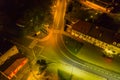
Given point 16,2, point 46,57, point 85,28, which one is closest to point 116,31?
point 85,28

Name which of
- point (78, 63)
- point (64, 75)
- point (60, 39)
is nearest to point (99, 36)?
point (78, 63)

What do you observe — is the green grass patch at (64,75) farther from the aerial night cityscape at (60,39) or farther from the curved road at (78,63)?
the curved road at (78,63)

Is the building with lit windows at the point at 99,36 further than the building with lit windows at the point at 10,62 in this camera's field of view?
Yes

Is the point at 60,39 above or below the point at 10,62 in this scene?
below

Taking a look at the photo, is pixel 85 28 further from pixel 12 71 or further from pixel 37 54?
pixel 12 71

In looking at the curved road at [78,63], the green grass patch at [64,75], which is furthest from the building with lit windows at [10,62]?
the curved road at [78,63]

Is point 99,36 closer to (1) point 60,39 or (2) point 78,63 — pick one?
(2) point 78,63

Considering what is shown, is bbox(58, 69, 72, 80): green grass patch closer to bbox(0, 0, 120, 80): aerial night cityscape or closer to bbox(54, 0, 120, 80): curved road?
bbox(0, 0, 120, 80): aerial night cityscape

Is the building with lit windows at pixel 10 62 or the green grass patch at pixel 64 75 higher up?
the building with lit windows at pixel 10 62
